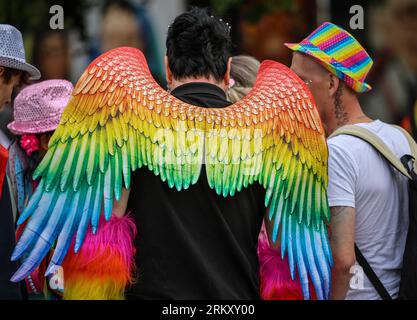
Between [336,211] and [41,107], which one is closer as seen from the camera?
[336,211]

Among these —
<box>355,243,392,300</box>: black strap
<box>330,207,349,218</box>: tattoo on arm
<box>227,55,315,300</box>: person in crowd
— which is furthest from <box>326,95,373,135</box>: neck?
<box>227,55,315,300</box>: person in crowd

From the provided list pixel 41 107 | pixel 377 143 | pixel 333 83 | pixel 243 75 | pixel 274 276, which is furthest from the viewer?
pixel 243 75

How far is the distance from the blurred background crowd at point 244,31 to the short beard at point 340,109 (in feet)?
11.0

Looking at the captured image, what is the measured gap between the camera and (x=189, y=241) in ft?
8.94

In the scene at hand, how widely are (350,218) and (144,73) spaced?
99cm

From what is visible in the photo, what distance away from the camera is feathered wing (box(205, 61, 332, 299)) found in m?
2.80

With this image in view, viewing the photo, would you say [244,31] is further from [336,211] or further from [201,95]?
[201,95]

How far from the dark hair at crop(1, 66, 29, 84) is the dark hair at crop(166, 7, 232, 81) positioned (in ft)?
2.27

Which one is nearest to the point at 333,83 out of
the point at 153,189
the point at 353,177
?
the point at 353,177

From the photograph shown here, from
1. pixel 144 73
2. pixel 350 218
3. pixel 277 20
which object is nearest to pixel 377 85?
pixel 277 20

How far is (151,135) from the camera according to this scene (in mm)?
2748

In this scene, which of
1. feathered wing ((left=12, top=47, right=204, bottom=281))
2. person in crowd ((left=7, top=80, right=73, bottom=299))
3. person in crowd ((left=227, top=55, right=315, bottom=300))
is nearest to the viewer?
feathered wing ((left=12, top=47, right=204, bottom=281))

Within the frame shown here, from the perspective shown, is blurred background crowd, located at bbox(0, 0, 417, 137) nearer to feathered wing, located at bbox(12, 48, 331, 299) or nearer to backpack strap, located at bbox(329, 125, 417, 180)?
backpack strap, located at bbox(329, 125, 417, 180)

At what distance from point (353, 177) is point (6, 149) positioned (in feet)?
4.44
